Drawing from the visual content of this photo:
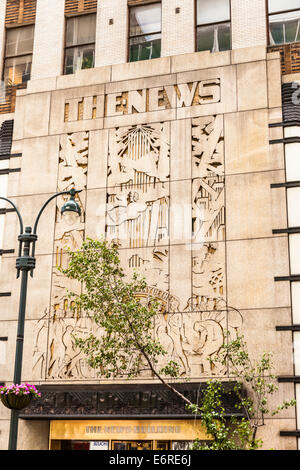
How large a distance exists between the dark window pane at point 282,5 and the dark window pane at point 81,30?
267 inches

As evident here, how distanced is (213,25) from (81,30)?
17.2 ft

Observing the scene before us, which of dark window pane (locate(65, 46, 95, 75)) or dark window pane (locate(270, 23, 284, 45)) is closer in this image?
dark window pane (locate(270, 23, 284, 45))

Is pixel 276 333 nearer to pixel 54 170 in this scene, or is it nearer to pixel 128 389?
pixel 128 389

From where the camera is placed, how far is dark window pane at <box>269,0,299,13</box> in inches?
973

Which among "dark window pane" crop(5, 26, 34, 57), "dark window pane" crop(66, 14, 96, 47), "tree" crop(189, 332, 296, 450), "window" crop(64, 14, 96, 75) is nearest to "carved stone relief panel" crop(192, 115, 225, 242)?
"tree" crop(189, 332, 296, 450)

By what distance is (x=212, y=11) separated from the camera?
25609mm

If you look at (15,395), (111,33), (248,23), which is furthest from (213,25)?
(15,395)

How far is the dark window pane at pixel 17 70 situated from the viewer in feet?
88.7

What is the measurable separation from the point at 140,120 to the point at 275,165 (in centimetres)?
503

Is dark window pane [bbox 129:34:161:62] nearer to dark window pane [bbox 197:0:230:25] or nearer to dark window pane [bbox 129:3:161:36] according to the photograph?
dark window pane [bbox 129:3:161:36]

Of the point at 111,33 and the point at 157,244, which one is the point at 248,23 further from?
the point at 157,244

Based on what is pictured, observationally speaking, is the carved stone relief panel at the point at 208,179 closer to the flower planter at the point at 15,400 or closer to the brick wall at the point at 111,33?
the brick wall at the point at 111,33

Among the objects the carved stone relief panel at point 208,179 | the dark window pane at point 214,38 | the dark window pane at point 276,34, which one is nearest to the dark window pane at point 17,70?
the dark window pane at point 214,38

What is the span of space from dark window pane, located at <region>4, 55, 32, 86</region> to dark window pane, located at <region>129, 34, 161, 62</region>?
425 centimetres
